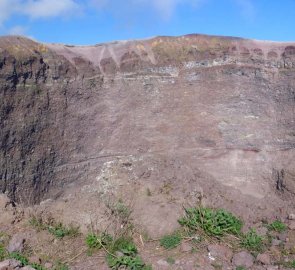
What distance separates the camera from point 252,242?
730 centimetres

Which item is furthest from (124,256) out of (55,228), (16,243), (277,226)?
(277,226)

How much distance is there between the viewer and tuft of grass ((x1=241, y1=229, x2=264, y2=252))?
7.23 meters

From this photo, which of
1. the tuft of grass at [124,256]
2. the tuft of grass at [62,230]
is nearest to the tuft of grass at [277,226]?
the tuft of grass at [124,256]

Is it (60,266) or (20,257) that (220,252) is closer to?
(60,266)

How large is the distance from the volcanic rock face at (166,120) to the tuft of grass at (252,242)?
34.1 inches

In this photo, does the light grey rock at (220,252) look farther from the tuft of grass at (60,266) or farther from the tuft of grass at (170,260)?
the tuft of grass at (60,266)

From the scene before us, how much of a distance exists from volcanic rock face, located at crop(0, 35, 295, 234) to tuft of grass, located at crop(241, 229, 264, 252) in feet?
2.84

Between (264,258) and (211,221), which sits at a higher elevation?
(211,221)

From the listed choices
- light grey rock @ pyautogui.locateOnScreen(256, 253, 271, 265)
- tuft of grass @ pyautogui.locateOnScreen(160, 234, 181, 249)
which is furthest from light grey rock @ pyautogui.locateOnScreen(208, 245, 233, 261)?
tuft of grass @ pyautogui.locateOnScreen(160, 234, 181, 249)

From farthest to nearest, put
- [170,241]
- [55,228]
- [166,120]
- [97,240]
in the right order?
1. [166,120]
2. [55,228]
3. [170,241]
4. [97,240]

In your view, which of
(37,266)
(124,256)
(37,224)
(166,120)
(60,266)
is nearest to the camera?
(37,266)

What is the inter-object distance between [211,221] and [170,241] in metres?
0.79

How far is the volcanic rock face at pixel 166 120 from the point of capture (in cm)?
853

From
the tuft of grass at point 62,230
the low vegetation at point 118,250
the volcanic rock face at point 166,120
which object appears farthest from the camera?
the volcanic rock face at point 166,120
